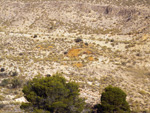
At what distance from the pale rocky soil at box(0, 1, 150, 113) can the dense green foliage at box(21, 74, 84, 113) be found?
3623 millimetres

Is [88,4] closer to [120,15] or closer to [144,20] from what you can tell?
[120,15]

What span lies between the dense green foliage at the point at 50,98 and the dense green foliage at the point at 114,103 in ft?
5.62

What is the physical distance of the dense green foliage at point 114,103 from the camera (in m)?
12.4

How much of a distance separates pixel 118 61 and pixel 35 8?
28767mm

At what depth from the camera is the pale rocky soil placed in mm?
19141

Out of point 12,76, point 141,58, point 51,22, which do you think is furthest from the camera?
point 51,22

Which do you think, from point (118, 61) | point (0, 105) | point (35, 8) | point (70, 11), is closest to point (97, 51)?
point (118, 61)

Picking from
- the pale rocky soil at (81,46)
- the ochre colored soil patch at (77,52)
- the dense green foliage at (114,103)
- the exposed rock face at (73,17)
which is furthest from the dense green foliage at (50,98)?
the exposed rock face at (73,17)

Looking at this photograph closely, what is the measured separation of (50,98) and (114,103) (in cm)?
432

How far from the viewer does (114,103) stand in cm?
1242

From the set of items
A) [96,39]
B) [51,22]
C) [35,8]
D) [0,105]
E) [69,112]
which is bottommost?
[0,105]

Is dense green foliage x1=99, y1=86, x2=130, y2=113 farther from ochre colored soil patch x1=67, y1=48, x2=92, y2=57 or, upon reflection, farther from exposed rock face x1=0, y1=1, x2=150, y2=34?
exposed rock face x1=0, y1=1, x2=150, y2=34

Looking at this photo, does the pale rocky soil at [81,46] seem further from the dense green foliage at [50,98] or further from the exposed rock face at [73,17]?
the dense green foliage at [50,98]

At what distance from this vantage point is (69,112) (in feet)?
39.1
